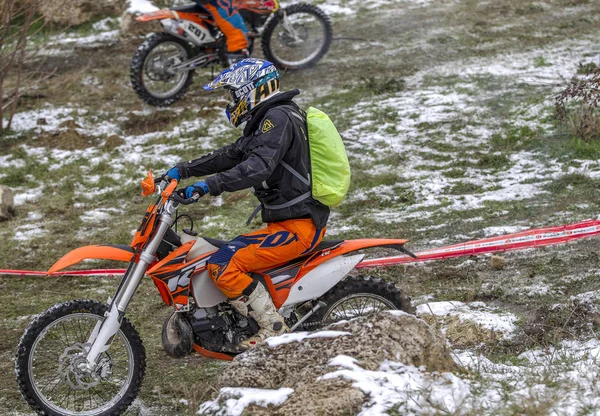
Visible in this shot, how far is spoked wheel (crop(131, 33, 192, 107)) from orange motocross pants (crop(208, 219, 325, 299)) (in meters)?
6.60

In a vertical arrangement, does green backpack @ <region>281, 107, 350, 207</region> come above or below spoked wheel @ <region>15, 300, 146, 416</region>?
above

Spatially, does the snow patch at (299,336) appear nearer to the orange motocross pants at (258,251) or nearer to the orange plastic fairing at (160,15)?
the orange motocross pants at (258,251)

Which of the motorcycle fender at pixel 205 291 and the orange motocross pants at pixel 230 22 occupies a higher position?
the orange motocross pants at pixel 230 22

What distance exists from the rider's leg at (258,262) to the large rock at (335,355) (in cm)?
46

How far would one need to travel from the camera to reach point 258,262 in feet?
16.1

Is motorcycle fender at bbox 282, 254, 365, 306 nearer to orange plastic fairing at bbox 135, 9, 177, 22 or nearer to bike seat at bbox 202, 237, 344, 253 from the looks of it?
bike seat at bbox 202, 237, 344, 253

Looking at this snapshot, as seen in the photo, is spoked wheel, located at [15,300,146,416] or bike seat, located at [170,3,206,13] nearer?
spoked wheel, located at [15,300,146,416]

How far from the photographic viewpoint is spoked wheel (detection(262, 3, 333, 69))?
12.2m

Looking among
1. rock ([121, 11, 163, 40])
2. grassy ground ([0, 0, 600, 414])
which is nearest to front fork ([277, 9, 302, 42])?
grassy ground ([0, 0, 600, 414])

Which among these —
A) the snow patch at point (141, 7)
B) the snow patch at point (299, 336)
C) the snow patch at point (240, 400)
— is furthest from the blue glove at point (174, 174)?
the snow patch at point (141, 7)

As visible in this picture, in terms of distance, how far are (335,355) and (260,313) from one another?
820 millimetres

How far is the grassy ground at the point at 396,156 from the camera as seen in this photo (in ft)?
20.3

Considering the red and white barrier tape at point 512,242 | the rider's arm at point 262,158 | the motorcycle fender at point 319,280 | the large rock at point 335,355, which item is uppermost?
the rider's arm at point 262,158

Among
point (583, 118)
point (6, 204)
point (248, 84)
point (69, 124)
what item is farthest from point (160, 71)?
point (248, 84)
